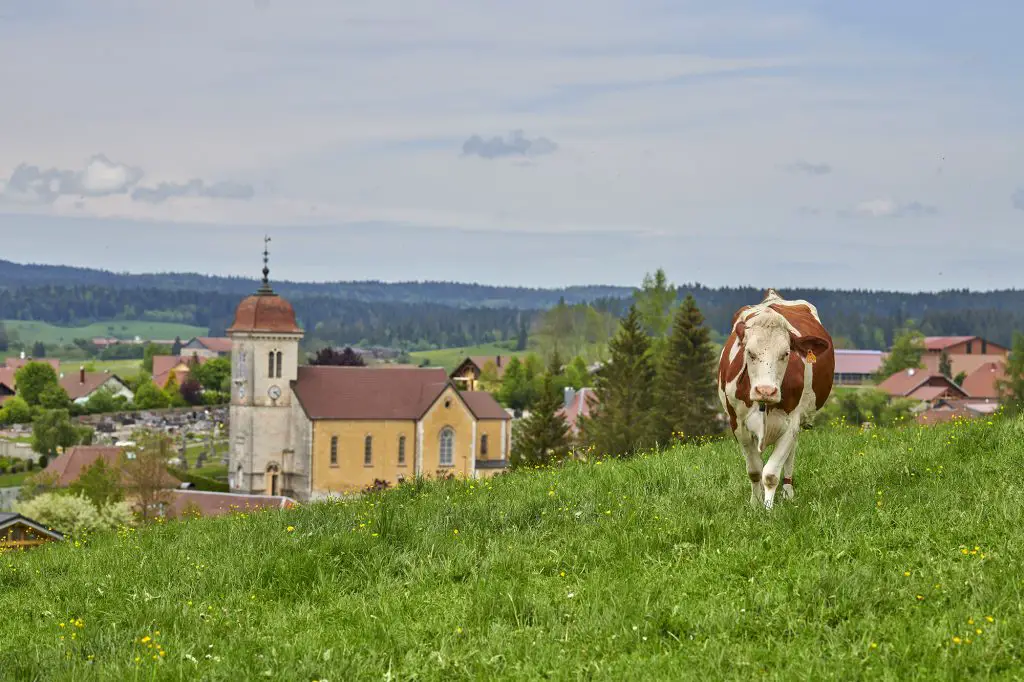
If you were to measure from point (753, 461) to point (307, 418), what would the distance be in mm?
66117

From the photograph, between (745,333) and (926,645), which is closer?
(926,645)

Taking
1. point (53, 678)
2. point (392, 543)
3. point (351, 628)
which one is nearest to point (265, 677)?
point (351, 628)

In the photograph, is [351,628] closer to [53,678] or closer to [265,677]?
[265,677]

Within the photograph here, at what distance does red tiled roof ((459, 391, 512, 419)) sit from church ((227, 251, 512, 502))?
3.76 meters

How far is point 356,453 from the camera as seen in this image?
7712 cm

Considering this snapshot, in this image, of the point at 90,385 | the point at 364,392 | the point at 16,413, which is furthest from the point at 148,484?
the point at 90,385

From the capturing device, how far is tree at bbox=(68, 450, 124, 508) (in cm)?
6009

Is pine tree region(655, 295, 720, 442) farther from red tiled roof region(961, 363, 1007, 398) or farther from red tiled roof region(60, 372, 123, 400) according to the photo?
red tiled roof region(60, 372, 123, 400)

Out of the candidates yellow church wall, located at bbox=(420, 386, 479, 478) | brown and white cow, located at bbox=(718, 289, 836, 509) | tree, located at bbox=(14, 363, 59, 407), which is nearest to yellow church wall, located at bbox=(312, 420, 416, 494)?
yellow church wall, located at bbox=(420, 386, 479, 478)

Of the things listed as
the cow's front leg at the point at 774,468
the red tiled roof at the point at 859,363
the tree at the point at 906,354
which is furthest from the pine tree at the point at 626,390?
the red tiled roof at the point at 859,363

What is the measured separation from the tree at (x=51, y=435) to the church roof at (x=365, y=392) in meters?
37.0

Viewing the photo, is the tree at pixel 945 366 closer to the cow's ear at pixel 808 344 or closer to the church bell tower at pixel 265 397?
the church bell tower at pixel 265 397

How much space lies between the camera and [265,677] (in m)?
7.96

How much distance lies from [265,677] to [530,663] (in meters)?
1.68
